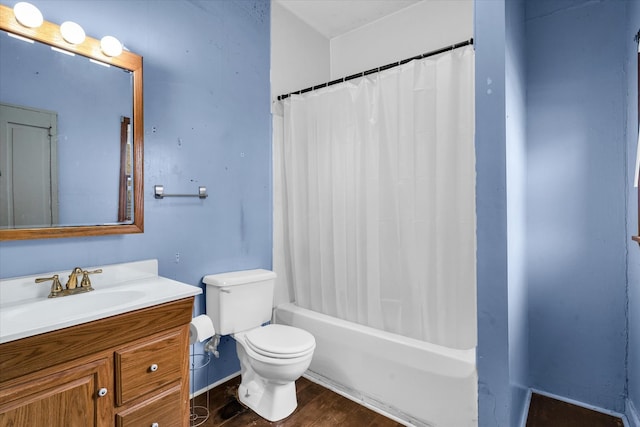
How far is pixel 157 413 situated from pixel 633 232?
8.18 ft

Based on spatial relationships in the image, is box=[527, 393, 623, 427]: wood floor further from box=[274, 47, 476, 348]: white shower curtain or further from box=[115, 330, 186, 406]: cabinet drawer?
box=[115, 330, 186, 406]: cabinet drawer

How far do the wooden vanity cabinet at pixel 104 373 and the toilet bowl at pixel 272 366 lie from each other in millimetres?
451

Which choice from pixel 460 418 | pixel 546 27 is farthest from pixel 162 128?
pixel 546 27

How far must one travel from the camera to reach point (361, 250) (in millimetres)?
2143

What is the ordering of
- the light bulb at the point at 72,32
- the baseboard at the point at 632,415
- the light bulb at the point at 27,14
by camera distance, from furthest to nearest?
the baseboard at the point at 632,415, the light bulb at the point at 72,32, the light bulb at the point at 27,14

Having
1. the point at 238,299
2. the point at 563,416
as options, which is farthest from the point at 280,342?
the point at 563,416

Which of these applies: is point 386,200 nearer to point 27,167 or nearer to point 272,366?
point 272,366

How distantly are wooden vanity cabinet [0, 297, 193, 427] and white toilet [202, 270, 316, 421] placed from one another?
0.47m

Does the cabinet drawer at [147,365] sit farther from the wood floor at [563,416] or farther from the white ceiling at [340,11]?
the white ceiling at [340,11]

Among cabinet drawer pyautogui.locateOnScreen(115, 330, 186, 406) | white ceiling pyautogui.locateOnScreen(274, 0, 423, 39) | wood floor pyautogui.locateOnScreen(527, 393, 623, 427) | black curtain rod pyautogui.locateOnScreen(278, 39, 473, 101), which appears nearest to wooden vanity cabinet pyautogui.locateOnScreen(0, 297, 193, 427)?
cabinet drawer pyautogui.locateOnScreen(115, 330, 186, 406)

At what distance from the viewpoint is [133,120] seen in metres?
1.70

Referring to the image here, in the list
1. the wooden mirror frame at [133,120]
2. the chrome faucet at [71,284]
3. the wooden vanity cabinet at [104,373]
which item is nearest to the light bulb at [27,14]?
the wooden mirror frame at [133,120]

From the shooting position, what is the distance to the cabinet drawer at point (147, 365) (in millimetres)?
1194

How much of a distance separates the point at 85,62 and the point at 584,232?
2.85 meters
